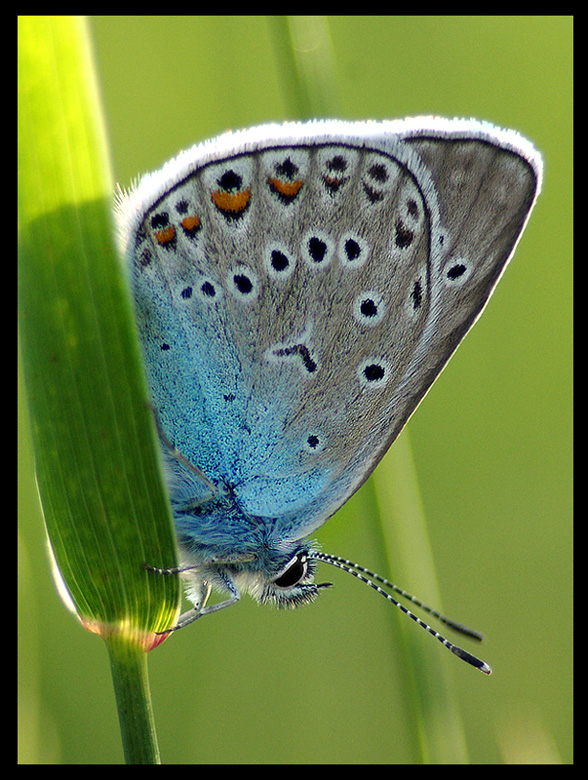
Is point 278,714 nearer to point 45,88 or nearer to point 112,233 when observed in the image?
point 112,233

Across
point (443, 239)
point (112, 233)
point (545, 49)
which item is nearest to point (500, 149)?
point (443, 239)

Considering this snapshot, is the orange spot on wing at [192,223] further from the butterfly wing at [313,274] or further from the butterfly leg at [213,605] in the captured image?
the butterfly leg at [213,605]

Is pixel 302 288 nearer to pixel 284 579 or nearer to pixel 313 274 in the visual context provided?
pixel 313 274

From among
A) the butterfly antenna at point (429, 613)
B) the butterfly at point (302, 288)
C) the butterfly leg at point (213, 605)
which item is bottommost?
the butterfly antenna at point (429, 613)

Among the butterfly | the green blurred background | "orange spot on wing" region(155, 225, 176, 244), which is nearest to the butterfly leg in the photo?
the butterfly

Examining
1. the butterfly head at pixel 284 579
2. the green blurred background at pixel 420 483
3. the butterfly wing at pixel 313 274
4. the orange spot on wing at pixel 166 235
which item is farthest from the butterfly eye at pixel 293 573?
the orange spot on wing at pixel 166 235

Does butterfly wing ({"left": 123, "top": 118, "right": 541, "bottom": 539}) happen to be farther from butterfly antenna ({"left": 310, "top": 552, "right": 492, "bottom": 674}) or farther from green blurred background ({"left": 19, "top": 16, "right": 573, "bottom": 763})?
green blurred background ({"left": 19, "top": 16, "right": 573, "bottom": 763})

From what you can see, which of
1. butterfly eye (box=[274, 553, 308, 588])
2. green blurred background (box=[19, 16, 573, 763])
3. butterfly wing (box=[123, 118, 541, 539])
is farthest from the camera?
green blurred background (box=[19, 16, 573, 763])
